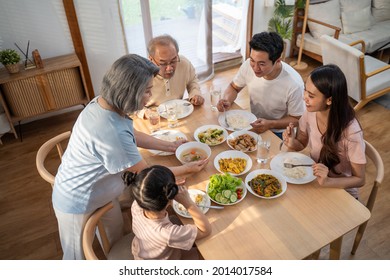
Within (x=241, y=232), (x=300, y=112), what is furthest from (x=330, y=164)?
A: (x=241, y=232)

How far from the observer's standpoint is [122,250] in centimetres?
179

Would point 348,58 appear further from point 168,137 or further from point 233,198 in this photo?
point 233,198

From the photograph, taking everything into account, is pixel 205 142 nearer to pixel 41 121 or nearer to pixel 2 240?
pixel 2 240

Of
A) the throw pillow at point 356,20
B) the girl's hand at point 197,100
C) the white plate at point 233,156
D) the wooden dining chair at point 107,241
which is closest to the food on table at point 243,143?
the white plate at point 233,156

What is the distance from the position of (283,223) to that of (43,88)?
286 cm

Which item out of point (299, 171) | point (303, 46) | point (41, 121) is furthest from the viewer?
point (303, 46)

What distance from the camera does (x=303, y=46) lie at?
15.8 feet

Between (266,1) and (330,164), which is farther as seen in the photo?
(266,1)

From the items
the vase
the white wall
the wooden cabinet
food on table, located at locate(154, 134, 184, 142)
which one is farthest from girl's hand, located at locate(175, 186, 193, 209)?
the white wall

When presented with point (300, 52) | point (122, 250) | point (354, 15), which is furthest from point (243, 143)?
point (354, 15)

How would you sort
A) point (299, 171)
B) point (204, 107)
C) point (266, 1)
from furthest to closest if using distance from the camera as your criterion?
point (266, 1), point (204, 107), point (299, 171)

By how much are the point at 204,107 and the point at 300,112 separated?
68 cm
